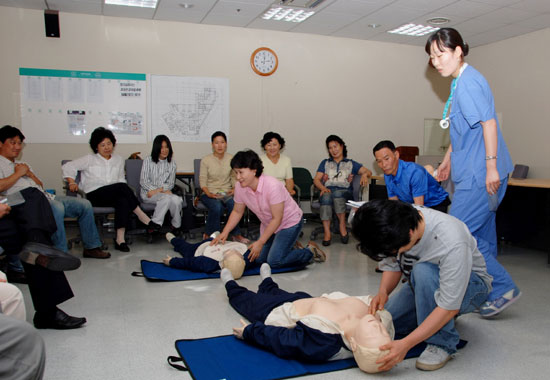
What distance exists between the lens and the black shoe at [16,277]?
11.8ft

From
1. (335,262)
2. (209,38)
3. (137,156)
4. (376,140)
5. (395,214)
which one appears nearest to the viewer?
(395,214)

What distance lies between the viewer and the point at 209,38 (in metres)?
6.33

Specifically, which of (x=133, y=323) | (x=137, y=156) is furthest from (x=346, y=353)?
(x=137, y=156)

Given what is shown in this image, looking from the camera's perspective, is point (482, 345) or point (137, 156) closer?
point (482, 345)

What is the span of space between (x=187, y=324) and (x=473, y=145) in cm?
195

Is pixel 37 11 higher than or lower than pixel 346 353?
higher

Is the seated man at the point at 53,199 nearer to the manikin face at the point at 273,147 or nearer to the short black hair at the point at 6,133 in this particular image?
the short black hair at the point at 6,133

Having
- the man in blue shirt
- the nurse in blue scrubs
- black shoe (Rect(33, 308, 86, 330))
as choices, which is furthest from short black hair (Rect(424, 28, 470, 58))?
black shoe (Rect(33, 308, 86, 330))

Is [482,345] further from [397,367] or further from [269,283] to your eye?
[269,283]

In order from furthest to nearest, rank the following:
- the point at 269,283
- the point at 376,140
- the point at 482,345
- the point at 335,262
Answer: the point at 376,140, the point at 335,262, the point at 269,283, the point at 482,345

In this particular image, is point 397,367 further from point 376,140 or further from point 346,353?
point 376,140

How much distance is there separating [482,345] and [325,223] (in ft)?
9.55

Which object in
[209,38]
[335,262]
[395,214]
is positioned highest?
[209,38]

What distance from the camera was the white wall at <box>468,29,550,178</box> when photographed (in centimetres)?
626
